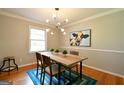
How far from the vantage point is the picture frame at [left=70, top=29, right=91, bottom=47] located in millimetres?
3507

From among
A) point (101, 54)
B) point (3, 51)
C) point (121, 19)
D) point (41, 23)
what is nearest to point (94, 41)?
point (101, 54)

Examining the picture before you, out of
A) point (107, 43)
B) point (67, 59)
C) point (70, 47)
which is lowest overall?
point (67, 59)

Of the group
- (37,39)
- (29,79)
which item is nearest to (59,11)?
(37,39)

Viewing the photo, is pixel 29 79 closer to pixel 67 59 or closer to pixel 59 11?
pixel 67 59

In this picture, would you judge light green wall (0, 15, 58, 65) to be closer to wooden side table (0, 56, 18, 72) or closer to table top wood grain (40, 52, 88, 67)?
wooden side table (0, 56, 18, 72)

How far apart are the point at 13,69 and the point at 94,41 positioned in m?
3.45

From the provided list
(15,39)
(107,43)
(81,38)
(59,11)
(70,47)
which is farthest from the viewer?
(70,47)

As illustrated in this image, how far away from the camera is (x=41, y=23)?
4.19m

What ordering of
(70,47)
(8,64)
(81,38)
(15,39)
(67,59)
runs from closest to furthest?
(67,59)
(8,64)
(15,39)
(81,38)
(70,47)

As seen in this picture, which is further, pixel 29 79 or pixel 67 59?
pixel 29 79

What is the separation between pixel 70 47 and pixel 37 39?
1.82m

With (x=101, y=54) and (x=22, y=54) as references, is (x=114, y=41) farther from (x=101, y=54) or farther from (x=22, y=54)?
(x=22, y=54)

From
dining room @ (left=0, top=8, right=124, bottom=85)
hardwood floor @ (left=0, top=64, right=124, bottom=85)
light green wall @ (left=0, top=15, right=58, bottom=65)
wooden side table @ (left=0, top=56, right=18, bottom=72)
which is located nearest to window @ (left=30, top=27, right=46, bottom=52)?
dining room @ (left=0, top=8, right=124, bottom=85)

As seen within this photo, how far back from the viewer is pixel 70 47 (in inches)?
172
